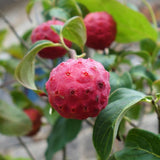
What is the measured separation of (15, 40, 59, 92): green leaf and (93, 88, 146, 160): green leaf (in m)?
0.10

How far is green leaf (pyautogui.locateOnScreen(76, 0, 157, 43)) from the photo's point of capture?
0.57 m

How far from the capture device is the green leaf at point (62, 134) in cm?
59

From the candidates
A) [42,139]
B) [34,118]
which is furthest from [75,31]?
[42,139]

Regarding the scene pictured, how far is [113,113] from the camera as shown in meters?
0.33

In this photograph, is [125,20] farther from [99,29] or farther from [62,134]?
[62,134]

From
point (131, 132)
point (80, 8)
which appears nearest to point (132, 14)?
point (80, 8)

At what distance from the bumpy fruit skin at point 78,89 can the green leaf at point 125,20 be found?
0.28 metres

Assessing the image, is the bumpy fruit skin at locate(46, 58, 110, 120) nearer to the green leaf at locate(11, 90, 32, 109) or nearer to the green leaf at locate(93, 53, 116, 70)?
the green leaf at locate(93, 53, 116, 70)

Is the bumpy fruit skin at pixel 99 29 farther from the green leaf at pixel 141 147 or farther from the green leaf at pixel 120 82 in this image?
the green leaf at pixel 141 147

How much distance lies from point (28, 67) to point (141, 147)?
200mm

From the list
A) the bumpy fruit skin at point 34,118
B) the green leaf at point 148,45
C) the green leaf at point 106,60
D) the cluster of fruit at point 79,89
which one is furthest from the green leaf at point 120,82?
the bumpy fruit skin at point 34,118

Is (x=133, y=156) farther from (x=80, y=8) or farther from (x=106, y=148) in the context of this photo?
(x=80, y=8)

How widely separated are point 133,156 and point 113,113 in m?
0.08

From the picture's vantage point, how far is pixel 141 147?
0.38m
